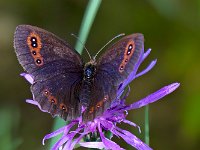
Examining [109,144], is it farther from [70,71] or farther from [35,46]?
[35,46]

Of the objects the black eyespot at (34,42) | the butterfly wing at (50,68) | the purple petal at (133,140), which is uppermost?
the black eyespot at (34,42)

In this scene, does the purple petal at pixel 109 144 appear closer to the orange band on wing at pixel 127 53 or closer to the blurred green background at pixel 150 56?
the orange band on wing at pixel 127 53

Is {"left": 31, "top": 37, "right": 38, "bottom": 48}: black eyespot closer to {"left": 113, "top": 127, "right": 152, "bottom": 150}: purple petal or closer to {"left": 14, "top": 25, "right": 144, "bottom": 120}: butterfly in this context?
{"left": 14, "top": 25, "right": 144, "bottom": 120}: butterfly

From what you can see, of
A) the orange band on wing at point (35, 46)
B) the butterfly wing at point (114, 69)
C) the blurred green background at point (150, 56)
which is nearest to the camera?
the butterfly wing at point (114, 69)

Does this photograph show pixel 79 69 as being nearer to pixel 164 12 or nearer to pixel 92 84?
pixel 92 84

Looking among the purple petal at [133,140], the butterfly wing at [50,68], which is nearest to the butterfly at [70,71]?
the butterfly wing at [50,68]

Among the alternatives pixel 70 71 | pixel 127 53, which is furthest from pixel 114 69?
pixel 70 71

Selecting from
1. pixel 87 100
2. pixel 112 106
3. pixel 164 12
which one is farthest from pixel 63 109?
pixel 164 12
